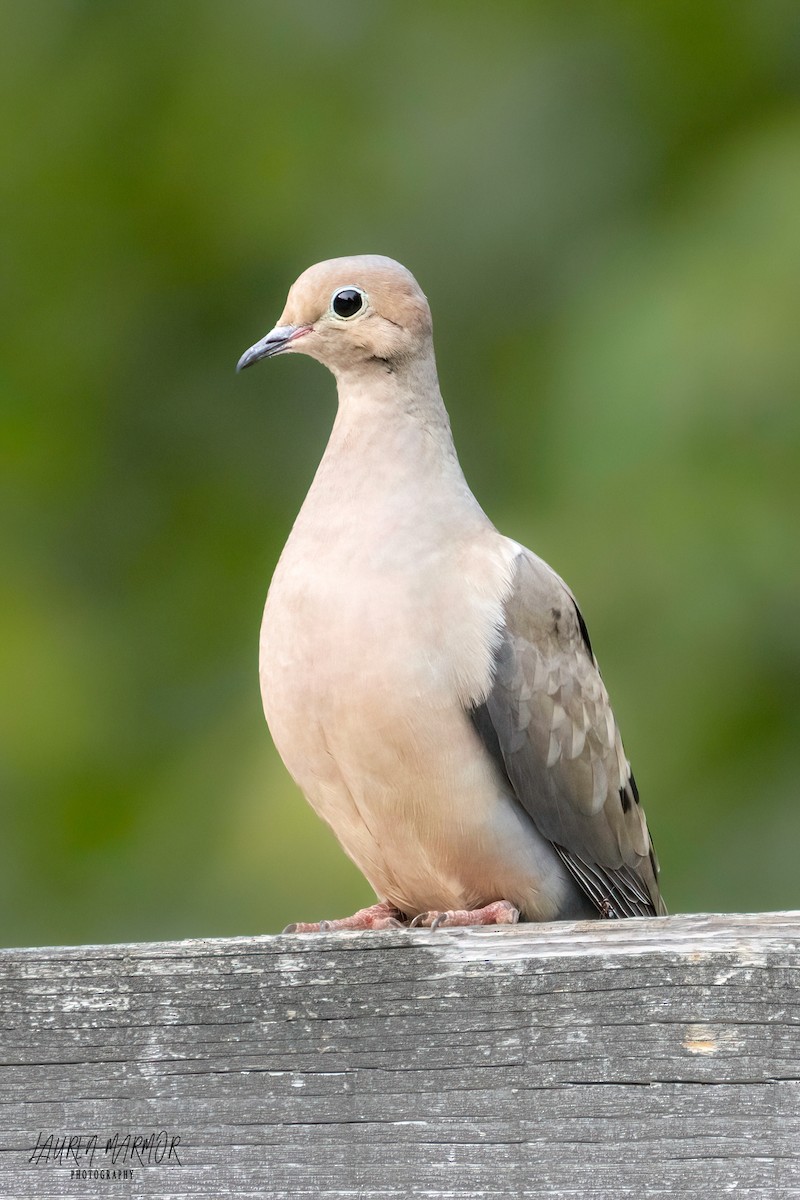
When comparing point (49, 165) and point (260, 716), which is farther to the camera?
point (49, 165)

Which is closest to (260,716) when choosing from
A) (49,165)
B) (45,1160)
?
(49,165)

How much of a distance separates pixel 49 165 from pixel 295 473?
1707 millimetres

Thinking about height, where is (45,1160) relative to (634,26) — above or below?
below

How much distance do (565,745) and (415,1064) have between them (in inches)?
54.4

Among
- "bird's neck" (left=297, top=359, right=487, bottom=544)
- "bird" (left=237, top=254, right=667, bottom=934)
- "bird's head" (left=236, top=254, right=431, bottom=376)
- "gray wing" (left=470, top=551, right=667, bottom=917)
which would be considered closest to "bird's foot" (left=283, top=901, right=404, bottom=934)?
"bird" (left=237, top=254, right=667, bottom=934)

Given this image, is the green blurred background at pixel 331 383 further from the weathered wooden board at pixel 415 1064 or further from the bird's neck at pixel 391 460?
the weathered wooden board at pixel 415 1064

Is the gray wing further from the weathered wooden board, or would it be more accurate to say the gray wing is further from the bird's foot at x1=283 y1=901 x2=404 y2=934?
the weathered wooden board

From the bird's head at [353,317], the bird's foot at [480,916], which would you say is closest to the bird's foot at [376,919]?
the bird's foot at [480,916]

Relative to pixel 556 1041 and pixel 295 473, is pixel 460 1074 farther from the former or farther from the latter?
pixel 295 473

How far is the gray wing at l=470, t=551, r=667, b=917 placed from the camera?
3.10 metres

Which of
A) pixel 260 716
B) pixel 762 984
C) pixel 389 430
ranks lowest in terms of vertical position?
pixel 260 716

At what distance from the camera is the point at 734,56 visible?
6.48 m

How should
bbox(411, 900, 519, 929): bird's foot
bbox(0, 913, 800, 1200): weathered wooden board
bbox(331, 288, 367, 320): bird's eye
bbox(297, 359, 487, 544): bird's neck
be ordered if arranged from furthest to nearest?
1. bbox(331, 288, 367, 320): bird's eye
2. bbox(297, 359, 487, 544): bird's neck
3. bbox(411, 900, 519, 929): bird's foot
4. bbox(0, 913, 800, 1200): weathered wooden board

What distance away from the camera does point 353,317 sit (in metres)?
3.17
